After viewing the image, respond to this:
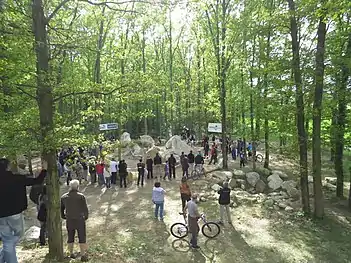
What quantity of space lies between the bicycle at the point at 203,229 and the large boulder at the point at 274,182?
8108 millimetres

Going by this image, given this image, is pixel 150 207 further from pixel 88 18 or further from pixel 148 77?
pixel 88 18

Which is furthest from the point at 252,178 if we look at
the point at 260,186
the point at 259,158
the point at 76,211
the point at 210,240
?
the point at 76,211

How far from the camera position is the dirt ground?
8.02 meters

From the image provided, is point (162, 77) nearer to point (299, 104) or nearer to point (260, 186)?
point (299, 104)

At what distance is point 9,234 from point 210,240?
639 centimetres

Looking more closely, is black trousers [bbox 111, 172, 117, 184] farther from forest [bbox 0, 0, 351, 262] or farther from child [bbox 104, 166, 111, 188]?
forest [bbox 0, 0, 351, 262]

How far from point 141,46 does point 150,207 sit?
69.6ft

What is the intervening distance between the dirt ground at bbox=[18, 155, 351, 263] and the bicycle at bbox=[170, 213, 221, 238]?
18cm

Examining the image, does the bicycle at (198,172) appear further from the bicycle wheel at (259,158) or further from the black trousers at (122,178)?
the bicycle wheel at (259,158)

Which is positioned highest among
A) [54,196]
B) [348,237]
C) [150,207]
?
[54,196]

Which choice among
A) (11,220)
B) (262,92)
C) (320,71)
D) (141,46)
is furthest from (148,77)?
(141,46)

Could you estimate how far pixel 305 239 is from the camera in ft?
33.1

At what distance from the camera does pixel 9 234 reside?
14.2 ft

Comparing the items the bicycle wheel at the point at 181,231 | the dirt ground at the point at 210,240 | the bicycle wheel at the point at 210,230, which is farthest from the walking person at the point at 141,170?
the bicycle wheel at the point at 181,231
